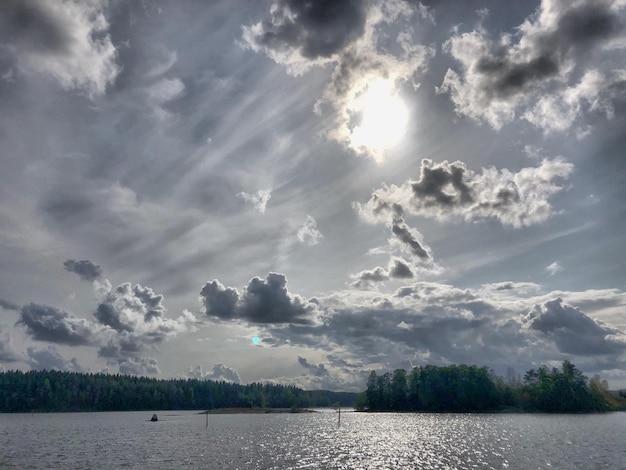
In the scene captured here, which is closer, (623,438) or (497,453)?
(497,453)

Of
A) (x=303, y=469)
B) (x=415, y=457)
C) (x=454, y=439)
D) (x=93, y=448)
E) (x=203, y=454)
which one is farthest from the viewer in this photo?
(x=454, y=439)

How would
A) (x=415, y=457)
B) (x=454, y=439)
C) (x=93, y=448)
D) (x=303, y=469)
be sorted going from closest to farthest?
(x=303, y=469), (x=415, y=457), (x=93, y=448), (x=454, y=439)

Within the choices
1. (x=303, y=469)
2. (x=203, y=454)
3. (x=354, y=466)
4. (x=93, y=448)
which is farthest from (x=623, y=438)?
(x=93, y=448)

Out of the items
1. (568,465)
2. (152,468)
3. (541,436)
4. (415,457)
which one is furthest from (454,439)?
(152,468)

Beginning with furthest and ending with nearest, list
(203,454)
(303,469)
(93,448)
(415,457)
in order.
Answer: (93,448) → (203,454) → (415,457) → (303,469)

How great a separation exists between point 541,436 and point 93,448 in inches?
4291

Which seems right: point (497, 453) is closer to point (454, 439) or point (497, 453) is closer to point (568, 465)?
point (568, 465)

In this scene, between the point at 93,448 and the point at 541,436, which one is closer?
the point at 93,448

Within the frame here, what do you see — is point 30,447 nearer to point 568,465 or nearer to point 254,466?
point 254,466

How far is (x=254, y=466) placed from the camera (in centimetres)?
7319

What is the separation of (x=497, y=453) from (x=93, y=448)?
275 ft

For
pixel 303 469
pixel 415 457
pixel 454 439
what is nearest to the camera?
pixel 303 469

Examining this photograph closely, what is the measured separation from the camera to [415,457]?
275 ft

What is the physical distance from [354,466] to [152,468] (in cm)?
3166
